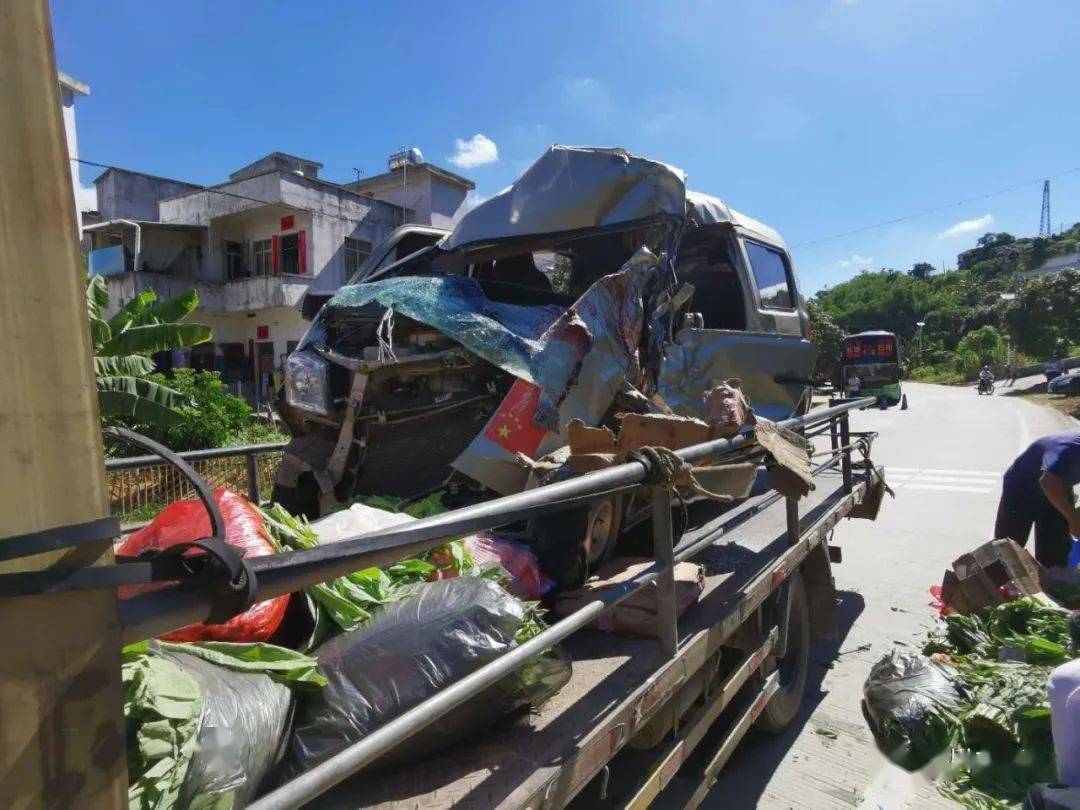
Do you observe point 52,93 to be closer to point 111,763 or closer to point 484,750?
point 111,763

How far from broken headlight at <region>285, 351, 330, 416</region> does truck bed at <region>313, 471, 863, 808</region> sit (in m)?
1.76

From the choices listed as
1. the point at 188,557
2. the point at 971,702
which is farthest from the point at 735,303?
the point at 188,557

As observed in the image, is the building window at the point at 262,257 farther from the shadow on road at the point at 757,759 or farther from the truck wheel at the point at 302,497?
the shadow on road at the point at 757,759

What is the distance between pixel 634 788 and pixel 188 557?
1.60 metres

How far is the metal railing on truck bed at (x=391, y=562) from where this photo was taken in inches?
34.6

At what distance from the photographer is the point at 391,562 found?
1177mm

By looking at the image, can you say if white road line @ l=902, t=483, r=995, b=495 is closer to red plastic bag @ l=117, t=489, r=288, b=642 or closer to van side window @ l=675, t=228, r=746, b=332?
van side window @ l=675, t=228, r=746, b=332

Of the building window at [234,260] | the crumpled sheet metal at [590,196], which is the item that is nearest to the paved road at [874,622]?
the crumpled sheet metal at [590,196]

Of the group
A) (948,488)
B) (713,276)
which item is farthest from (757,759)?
(948,488)

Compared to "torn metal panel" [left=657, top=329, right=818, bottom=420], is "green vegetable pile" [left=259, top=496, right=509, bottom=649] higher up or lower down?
lower down

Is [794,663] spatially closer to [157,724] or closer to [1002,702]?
[1002,702]

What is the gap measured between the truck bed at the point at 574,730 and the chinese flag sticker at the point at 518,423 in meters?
0.91

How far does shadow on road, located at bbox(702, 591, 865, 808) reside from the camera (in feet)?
11.0


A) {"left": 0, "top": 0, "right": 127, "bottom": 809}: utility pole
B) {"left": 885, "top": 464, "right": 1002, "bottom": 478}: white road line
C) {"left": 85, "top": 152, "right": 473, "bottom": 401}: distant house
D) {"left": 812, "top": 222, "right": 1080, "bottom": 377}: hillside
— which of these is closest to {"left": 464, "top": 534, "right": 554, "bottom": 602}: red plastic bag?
{"left": 0, "top": 0, "right": 127, "bottom": 809}: utility pole
